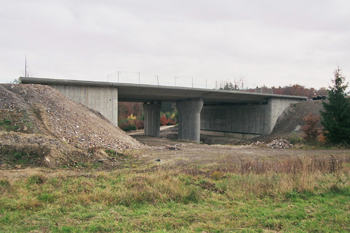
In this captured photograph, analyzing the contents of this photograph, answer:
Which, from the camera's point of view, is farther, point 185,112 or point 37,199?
point 185,112

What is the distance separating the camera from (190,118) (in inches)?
1410

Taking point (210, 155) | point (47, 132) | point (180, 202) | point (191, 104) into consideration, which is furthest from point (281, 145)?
point (180, 202)

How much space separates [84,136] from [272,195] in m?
Result: 12.2

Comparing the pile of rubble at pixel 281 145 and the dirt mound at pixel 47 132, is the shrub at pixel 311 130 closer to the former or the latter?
the pile of rubble at pixel 281 145

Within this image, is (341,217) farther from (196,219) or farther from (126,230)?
(126,230)

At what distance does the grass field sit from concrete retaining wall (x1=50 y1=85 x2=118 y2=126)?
14296 millimetres

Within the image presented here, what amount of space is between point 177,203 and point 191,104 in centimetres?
2905

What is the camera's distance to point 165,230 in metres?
5.14

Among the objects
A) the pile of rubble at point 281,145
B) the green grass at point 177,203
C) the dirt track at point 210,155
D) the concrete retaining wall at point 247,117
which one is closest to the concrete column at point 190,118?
the concrete retaining wall at point 247,117

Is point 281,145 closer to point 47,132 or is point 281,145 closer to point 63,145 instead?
point 63,145

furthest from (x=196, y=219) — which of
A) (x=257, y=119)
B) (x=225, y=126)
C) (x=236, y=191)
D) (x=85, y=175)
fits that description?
(x=225, y=126)

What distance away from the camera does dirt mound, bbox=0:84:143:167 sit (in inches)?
448

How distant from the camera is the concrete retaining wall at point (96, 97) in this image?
73.2 ft

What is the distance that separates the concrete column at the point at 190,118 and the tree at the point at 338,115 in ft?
51.4
